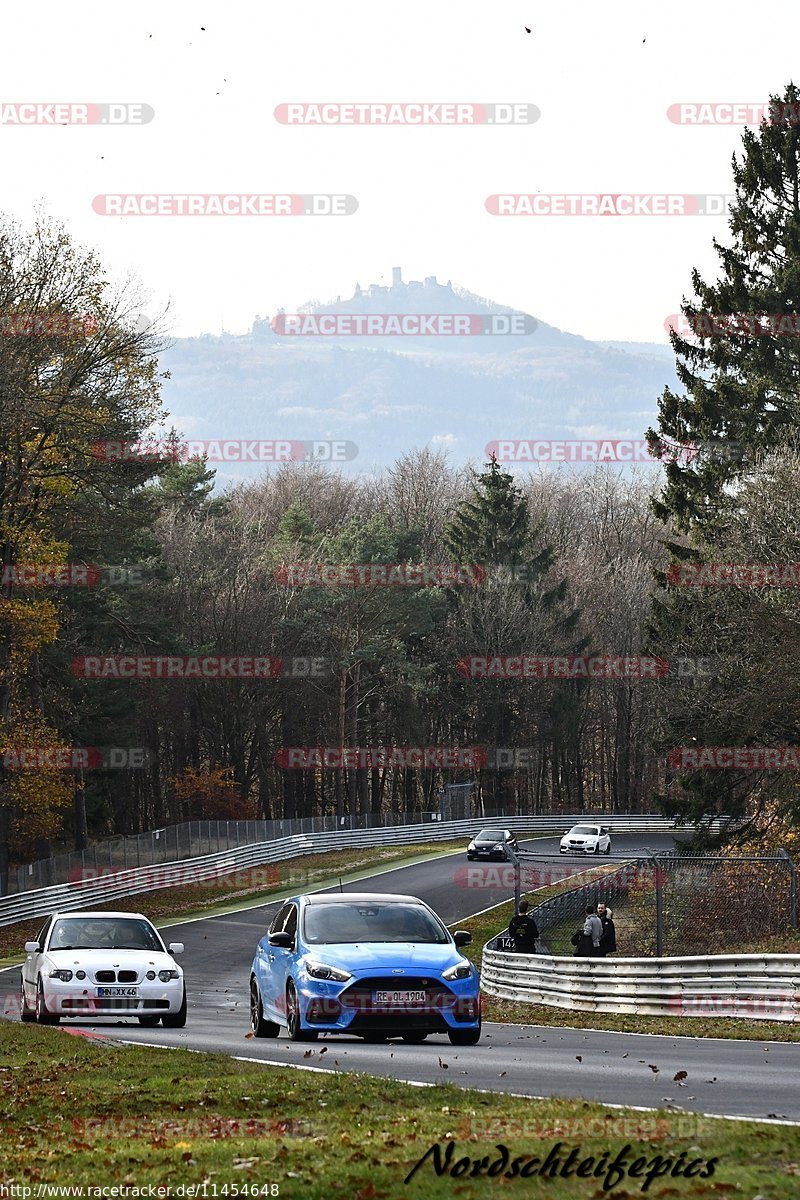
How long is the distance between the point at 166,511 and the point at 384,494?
18.4 meters

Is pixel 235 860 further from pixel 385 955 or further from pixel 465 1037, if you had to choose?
pixel 385 955

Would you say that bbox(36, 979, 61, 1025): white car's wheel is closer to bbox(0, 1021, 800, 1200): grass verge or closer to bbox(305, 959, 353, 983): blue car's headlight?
bbox(305, 959, 353, 983): blue car's headlight

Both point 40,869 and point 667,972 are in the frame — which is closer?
point 667,972

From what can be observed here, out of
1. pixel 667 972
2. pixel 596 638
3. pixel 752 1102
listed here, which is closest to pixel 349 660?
pixel 596 638

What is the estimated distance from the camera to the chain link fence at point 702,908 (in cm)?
2414

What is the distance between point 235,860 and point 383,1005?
43580mm

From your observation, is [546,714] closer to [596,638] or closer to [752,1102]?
[596,638]

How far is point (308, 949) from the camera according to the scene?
1641 cm

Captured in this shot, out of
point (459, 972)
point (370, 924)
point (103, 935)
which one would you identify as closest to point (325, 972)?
point (370, 924)

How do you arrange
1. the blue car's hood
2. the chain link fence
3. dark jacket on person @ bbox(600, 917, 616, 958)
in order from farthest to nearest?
dark jacket on person @ bbox(600, 917, 616, 958) → the chain link fence → the blue car's hood

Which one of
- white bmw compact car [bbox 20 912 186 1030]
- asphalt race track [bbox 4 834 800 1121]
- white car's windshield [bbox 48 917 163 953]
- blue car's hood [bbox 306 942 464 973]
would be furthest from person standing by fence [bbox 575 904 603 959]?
blue car's hood [bbox 306 942 464 973]

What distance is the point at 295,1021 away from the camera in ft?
53.5

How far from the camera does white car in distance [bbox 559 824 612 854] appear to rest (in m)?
63.9

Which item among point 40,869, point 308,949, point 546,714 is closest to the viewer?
point 308,949
